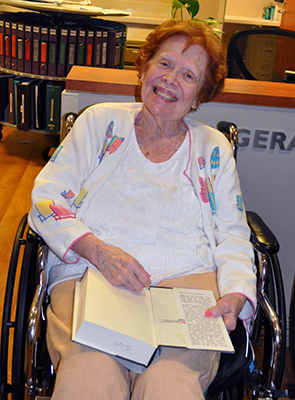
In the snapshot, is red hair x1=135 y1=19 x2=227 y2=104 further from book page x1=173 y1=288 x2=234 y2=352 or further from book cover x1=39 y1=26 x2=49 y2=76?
book cover x1=39 y1=26 x2=49 y2=76

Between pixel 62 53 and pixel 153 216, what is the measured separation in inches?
97.1

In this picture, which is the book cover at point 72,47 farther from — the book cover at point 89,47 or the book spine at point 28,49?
the book spine at point 28,49

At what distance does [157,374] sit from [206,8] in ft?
17.9

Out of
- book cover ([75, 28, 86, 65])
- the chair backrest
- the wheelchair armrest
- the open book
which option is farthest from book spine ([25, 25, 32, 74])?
the open book

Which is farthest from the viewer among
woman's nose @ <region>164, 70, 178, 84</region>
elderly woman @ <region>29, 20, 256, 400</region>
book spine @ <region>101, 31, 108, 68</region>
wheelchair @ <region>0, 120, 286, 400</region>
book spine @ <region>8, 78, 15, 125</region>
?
book spine @ <region>8, 78, 15, 125</region>

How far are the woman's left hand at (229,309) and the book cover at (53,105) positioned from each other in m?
2.68

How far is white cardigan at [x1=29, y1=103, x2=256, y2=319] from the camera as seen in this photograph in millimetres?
1278

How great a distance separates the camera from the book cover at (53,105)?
3.53 m

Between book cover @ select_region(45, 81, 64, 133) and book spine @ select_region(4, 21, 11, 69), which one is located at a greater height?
book spine @ select_region(4, 21, 11, 69)

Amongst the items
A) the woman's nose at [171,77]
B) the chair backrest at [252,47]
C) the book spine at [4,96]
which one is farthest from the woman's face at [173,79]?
the book spine at [4,96]

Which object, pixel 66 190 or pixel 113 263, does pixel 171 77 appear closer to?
pixel 66 190

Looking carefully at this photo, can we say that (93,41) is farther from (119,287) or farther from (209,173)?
(119,287)

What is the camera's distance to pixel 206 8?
567 cm

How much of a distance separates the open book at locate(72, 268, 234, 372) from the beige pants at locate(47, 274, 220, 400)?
0.04m
